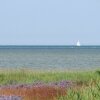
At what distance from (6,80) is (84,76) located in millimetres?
4957

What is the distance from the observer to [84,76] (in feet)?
102

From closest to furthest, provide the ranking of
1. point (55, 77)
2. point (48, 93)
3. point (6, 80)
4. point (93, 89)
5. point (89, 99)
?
point (89, 99)
point (93, 89)
point (48, 93)
point (6, 80)
point (55, 77)

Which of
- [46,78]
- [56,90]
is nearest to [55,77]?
[46,78]

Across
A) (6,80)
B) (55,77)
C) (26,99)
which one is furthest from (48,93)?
(55,77)

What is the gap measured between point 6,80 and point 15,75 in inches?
99.3

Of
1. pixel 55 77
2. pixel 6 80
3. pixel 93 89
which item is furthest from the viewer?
pixel 55 77

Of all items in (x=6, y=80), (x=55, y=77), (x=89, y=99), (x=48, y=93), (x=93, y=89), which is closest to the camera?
(x=89, y=99)

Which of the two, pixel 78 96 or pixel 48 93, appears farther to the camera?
pixel 48 93

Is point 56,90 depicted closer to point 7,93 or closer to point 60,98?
point 7,93

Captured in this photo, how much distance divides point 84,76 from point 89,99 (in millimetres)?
18328

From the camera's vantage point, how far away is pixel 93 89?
543 inches

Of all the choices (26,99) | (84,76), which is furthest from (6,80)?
(26,99)

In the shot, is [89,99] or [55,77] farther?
[55,77]

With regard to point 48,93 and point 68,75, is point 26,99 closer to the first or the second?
point 48,93
